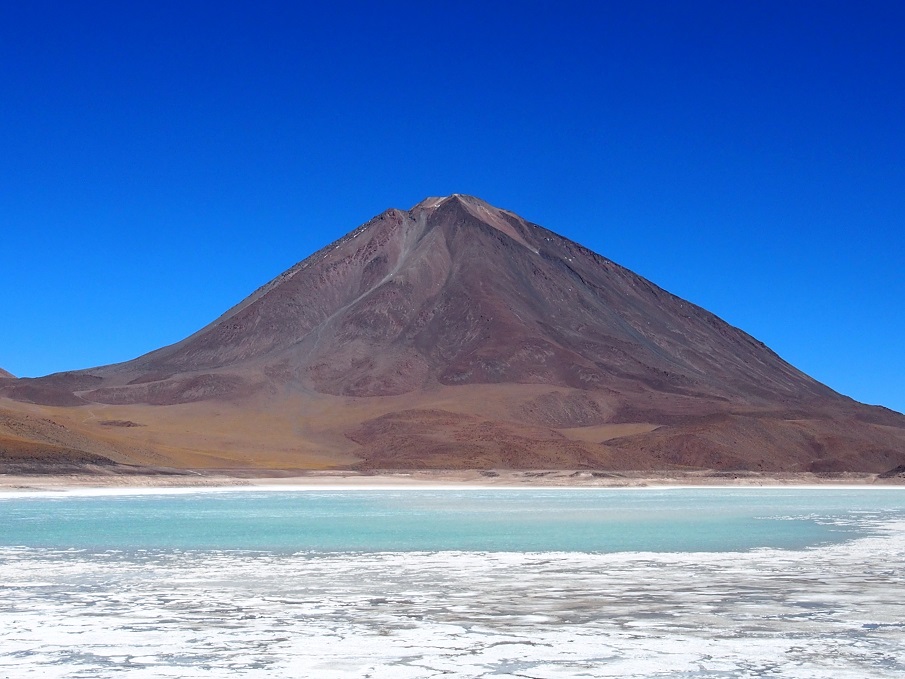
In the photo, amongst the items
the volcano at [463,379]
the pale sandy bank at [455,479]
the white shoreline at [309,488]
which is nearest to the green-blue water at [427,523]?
the white shoreline at [309,488]

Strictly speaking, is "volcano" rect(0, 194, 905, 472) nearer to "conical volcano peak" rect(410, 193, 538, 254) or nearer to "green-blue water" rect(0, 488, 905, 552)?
"conical volcano peak" rect(410, 193, 538, 254)

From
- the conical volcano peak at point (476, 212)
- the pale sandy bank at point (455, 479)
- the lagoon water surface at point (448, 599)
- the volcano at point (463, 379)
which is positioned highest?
the conical volcano peak at point (476, 212)

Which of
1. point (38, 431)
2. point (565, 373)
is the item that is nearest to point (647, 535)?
point (38, 431)

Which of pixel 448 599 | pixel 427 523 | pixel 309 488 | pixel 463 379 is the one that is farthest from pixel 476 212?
pixel 448 599

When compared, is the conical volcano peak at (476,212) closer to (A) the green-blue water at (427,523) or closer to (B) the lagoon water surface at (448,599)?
(A) the green-blue water at (427,523)

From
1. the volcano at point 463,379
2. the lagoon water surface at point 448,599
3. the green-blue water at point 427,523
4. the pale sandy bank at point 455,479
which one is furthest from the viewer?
the volcano at point 463,379
